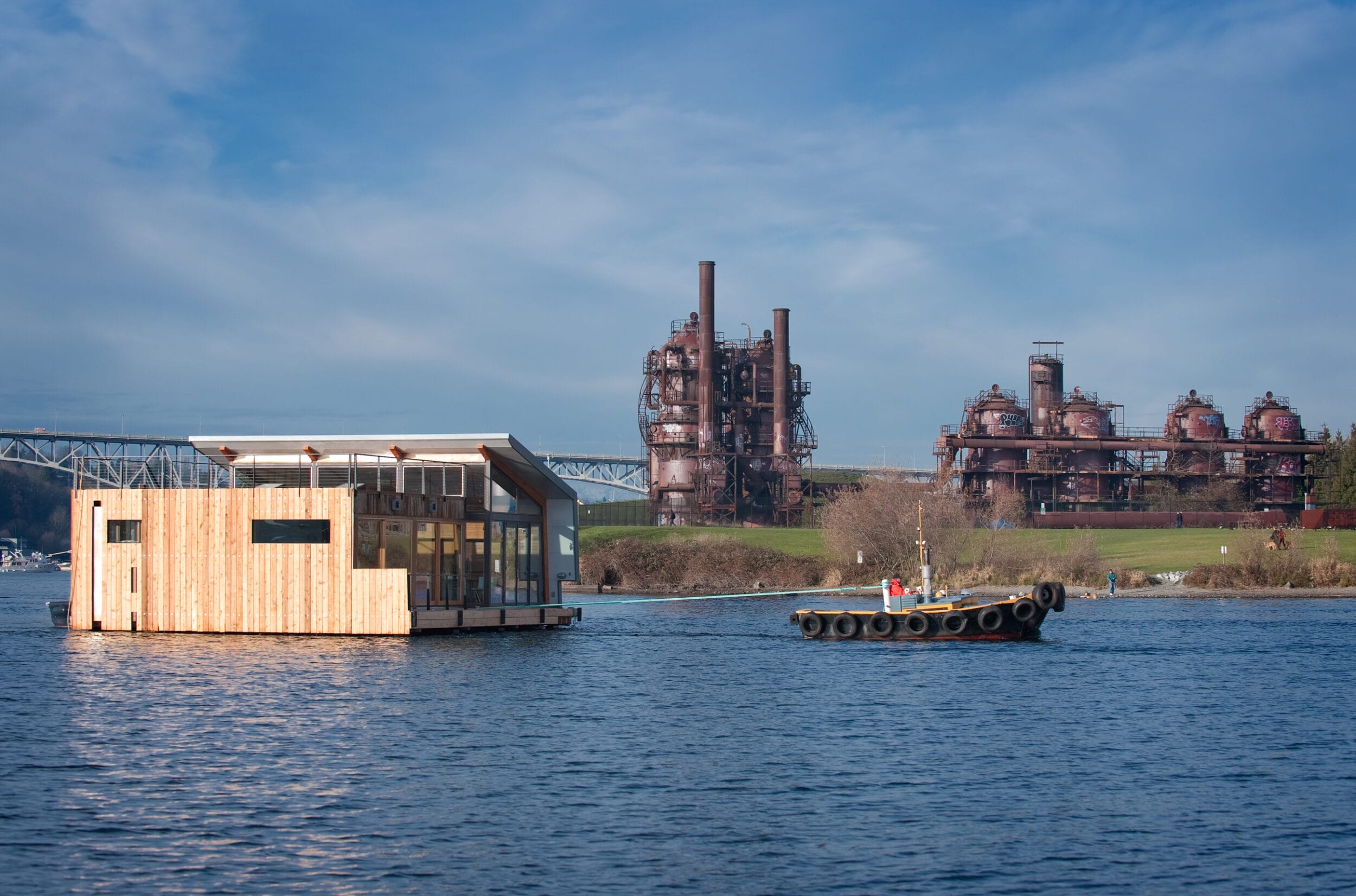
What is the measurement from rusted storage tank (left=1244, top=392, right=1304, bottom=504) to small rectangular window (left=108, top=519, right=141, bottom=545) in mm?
94242

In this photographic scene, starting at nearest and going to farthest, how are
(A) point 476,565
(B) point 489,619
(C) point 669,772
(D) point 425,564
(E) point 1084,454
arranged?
(C) point 669,772, (D) point 425,564, (B) point 489,619, (A) point 476,565, (E) point 1084,454

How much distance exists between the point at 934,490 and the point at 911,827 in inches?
2583

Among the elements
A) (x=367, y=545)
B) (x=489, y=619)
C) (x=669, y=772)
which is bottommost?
(x=669, y=772)

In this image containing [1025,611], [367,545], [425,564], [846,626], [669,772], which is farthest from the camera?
[846,626]

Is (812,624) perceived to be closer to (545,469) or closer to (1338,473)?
(545,469)

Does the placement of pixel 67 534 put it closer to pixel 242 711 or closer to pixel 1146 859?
pixel 242 711

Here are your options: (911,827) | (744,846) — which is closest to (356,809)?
(744,846)

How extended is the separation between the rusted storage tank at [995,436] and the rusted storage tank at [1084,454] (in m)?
3.41

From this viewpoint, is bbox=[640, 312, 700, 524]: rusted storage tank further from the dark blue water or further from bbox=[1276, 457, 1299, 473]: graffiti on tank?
the dark blue water

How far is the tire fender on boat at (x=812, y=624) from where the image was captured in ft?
157

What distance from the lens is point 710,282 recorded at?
11112 centimetres

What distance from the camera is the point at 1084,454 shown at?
363 feet

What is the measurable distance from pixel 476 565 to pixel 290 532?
6.94 metres

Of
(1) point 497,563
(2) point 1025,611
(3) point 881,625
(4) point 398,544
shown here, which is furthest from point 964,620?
(4) point 398,544
